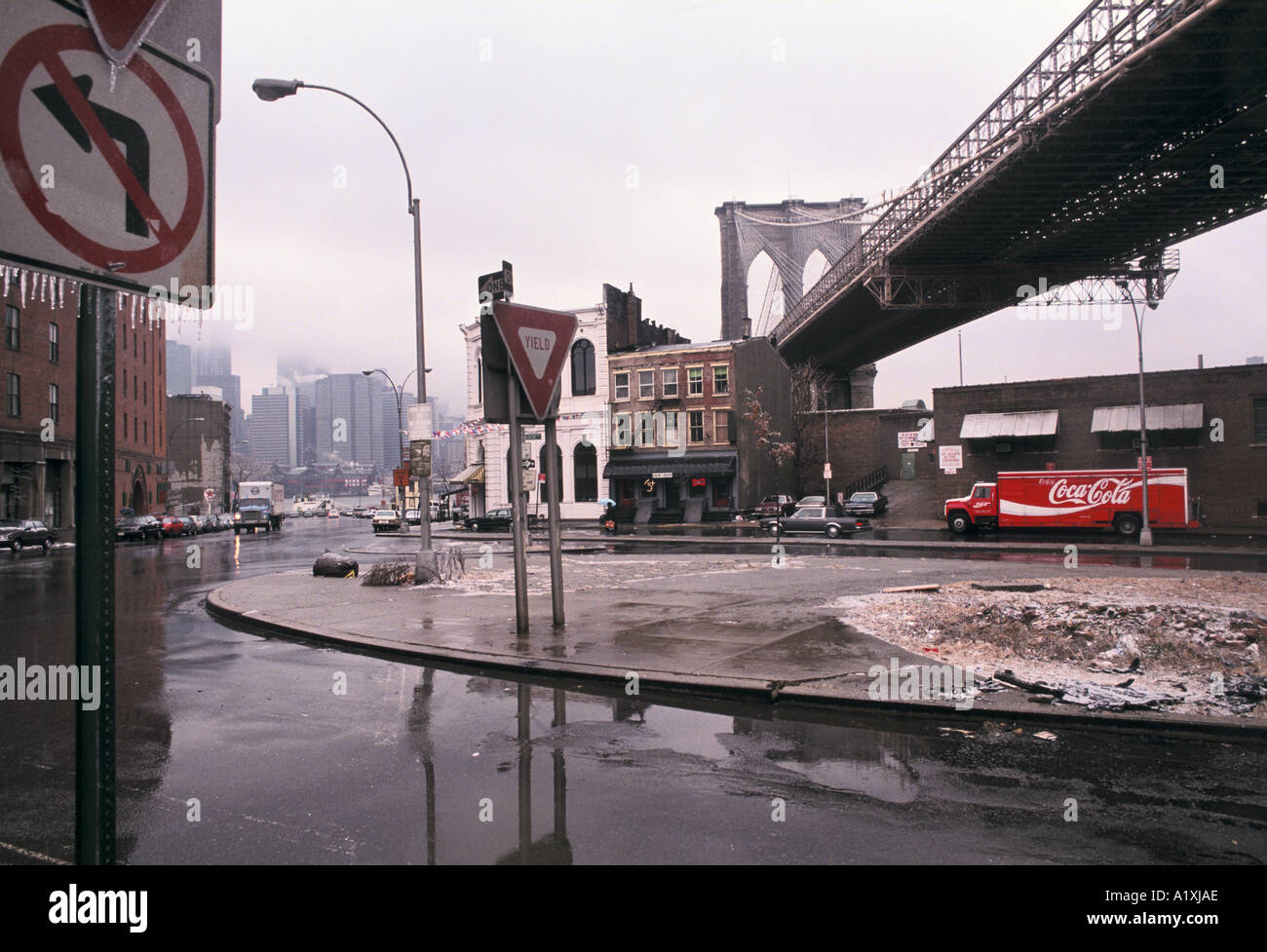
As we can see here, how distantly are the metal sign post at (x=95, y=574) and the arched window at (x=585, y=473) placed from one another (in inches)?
1963

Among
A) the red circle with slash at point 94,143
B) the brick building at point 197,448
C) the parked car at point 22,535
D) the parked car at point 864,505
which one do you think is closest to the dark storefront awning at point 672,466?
the parked car at point 864,505

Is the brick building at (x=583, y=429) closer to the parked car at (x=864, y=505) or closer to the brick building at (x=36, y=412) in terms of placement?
the parked car at (x=864, y=505)

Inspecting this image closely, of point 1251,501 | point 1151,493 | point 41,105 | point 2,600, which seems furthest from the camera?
point 1251,501

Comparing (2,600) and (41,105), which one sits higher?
(41,105)

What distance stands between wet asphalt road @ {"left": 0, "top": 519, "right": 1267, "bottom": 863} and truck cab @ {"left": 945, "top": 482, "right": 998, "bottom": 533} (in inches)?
1274

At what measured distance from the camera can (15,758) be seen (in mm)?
5965

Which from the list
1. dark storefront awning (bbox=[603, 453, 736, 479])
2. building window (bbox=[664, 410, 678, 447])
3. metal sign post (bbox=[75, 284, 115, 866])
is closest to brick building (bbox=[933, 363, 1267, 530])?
dark storefront awning (bbox=[603, 453, 736, 479])

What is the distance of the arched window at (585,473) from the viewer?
52.2 m

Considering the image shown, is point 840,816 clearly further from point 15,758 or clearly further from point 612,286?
point 612,286

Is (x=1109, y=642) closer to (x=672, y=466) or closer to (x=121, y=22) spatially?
(x=121, y=22)

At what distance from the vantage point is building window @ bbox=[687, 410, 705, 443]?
5069 centimetres

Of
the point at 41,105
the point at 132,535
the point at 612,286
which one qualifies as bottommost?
the point at 132,535
